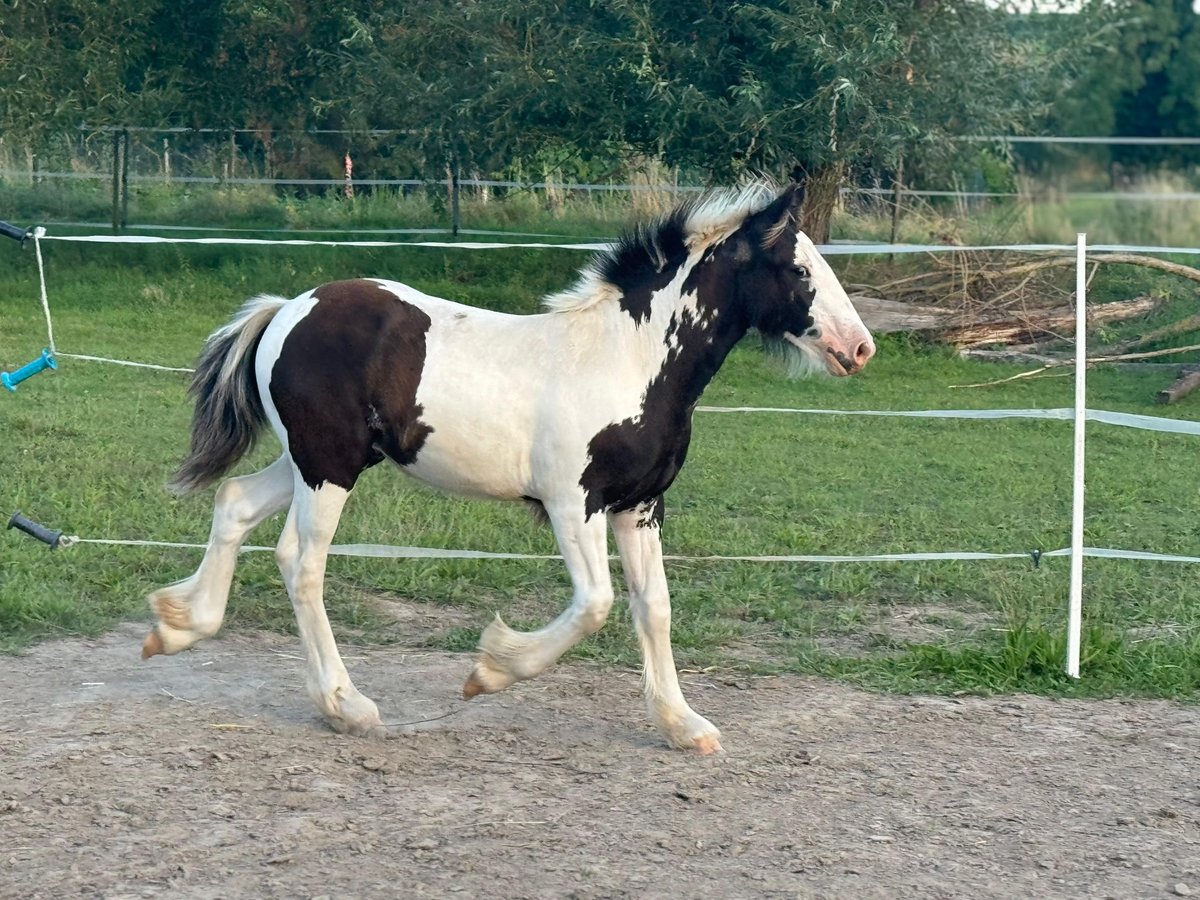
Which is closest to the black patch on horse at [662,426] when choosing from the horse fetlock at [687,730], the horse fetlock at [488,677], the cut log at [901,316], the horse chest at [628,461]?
the horse chest at [628,461]

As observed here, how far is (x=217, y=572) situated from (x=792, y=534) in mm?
3021

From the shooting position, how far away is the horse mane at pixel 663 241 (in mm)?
4293

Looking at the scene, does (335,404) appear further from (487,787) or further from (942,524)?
(942,524)

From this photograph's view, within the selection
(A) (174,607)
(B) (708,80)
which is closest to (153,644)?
(A) (174,607)

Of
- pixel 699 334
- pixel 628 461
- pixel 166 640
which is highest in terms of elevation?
pixel 699 334

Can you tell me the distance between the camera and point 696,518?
7.04m

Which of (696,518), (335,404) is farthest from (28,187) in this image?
(335,404)

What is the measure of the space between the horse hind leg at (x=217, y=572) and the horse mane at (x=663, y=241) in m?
1.07

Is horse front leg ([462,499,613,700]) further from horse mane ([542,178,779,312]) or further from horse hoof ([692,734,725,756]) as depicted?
horse mane ([542,178,779,312])

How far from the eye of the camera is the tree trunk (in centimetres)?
1326

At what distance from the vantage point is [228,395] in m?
4.59

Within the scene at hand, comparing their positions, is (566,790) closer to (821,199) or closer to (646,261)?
(646,261)

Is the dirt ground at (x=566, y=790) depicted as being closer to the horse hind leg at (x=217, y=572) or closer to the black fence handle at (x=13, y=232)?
the horse hind leg at (x=217, y=572)

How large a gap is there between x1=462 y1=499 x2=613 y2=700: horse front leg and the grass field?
816 mm
